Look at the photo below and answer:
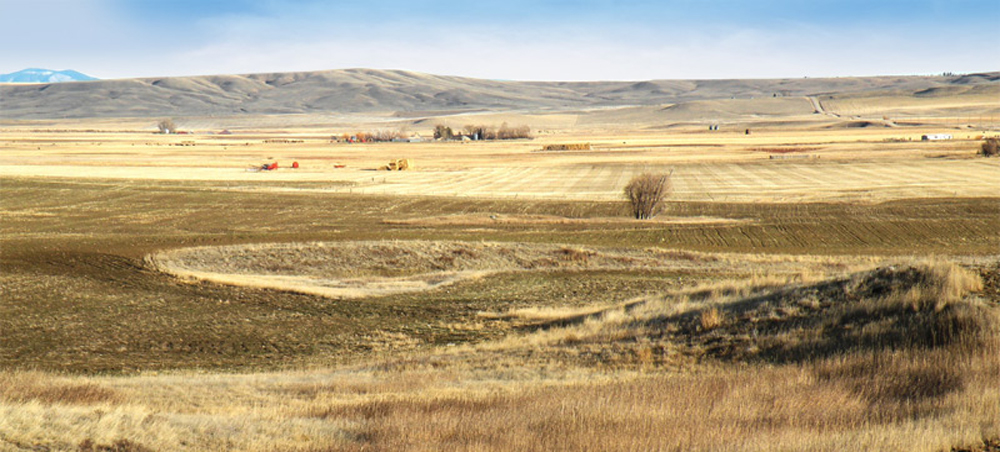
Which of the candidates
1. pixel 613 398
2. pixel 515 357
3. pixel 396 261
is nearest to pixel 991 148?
pixel 396 261

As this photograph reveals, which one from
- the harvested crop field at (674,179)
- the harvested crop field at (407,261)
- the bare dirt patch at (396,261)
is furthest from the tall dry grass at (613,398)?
the harvested crop field at (674,179)

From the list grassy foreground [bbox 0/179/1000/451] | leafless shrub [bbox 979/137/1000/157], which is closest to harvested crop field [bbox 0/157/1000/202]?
leafless shrub [bbox 979/137/1000/157]

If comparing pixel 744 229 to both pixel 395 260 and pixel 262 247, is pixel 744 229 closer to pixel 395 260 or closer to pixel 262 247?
pixel 395 260

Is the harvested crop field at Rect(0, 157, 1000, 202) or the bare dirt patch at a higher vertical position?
the harvested crop field at Rect(0, 157, 1000, 202)

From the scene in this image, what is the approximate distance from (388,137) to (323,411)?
574 feet

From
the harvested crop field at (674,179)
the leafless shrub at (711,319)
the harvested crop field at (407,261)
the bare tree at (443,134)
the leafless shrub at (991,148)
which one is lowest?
the harvested crop field at (407,261)

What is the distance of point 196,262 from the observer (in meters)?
32.9

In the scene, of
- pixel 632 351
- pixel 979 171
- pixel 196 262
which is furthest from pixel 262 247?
pixel 979 171

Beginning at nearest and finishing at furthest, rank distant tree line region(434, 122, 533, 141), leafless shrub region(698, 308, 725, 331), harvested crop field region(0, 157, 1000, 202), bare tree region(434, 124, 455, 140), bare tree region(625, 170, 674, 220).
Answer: leafless shrub region(698, 308, 725, 331)
bare tree region(625, 170, 674, 220)
harvested crop field region(0, 157, 1000, 202)
distant tree line region(434, 122, 533, 141)
bare tree region(434, 124, 455, 140)

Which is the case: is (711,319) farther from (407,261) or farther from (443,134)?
(443,134)

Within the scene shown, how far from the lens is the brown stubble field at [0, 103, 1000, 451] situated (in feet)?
32.4

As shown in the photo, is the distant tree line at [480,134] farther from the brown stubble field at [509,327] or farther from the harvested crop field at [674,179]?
the brown stubble field at [509,327]

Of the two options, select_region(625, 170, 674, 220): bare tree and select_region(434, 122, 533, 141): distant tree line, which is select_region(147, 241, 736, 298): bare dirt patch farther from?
select_region(434, 122, 533, 141): distant tree line

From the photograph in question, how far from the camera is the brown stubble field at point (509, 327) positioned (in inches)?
389
